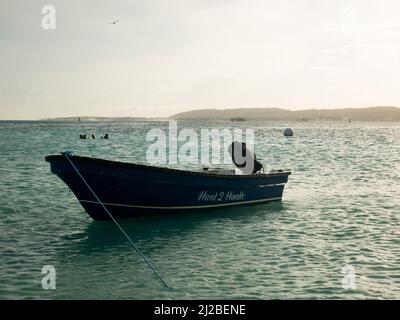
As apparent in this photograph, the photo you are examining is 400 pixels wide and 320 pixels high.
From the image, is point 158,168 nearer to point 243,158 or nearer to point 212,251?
point 212,251

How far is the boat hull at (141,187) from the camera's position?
49.2ft

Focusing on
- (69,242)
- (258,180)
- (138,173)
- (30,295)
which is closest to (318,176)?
(258,180)

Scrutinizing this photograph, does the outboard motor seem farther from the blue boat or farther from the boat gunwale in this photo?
the blue boat

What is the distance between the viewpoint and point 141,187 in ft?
52.5

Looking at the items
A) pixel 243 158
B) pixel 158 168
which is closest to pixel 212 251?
pixel 158 168

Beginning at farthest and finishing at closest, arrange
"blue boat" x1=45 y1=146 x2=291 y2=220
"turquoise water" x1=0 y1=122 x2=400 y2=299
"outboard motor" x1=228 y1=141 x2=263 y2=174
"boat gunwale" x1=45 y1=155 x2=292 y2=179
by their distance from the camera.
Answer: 1. "outboard motor" x1=228 y1=141 x2=263 y2=174
2. "blue boat" x1=45 y1=146 x2=291 y2=220
3. "boat gunwale" x1=45 y1=155 x2=292 y2=179
4. "turquoise water" x1=0 y1=122 x2=400 y2=299

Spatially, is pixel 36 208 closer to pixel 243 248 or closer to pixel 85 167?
pixel 85 167

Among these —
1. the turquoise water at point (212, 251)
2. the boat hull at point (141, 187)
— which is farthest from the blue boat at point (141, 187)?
the turquoise water at point (212, 251)

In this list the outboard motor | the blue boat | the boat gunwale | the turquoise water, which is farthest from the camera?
the outboard motor

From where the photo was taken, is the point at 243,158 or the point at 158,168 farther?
Result: the point at 243,158

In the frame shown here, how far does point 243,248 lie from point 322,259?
231 cm

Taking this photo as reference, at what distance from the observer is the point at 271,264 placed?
11898mm

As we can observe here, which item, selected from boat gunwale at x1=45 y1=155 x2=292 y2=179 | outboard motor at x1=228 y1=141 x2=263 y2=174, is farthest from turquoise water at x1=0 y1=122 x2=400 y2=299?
outboard motor at x1=228 y1=141 x2=263 y2=174

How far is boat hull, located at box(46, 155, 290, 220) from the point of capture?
590 inches
